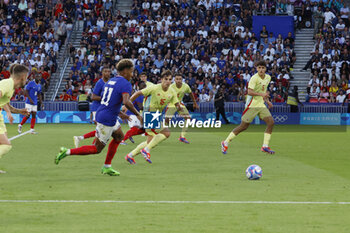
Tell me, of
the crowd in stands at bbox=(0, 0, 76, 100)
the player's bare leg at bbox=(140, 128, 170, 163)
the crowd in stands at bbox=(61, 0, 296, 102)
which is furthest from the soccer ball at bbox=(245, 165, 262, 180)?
the crowd in stands at bbox=(0, 0, 76, 100)

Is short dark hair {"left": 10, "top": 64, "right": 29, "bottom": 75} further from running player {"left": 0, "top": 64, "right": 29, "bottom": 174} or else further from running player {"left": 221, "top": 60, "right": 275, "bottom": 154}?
running player {"left": 221, "top": 60, "right": 275, "bottom": 154}

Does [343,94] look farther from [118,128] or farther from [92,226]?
[92,226]

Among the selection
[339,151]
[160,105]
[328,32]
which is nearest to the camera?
[160,105]

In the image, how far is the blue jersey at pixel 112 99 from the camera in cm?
1154

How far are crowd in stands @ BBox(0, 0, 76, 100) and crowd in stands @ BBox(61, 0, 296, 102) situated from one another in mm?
1234

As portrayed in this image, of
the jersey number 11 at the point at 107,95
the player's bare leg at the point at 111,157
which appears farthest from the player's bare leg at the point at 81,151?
the jersey number 11 at the point at 107,95

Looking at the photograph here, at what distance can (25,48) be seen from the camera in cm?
3812

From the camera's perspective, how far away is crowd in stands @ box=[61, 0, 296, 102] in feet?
114

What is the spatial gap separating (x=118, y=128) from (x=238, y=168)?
2.80 m

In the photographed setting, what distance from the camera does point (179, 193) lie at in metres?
9.88

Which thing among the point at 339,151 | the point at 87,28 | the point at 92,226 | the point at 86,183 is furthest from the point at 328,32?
the point at 92,226

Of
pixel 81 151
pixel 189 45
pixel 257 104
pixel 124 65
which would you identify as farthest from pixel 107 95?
pixel 189 45

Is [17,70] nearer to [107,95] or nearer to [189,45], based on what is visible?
[107,95]

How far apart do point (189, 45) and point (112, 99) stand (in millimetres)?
25604
